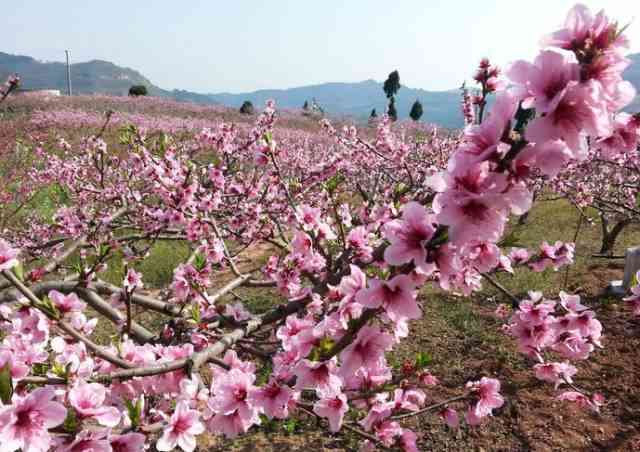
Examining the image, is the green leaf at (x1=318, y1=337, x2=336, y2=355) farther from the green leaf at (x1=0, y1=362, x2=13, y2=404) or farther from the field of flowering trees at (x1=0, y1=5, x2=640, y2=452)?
the green leaf at (x1=0, y1=362, x2=13, y2=404)

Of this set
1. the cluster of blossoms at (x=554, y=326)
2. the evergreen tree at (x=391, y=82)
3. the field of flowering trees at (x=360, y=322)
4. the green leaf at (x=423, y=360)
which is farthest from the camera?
the evergreen tree at (x=391, y=82)

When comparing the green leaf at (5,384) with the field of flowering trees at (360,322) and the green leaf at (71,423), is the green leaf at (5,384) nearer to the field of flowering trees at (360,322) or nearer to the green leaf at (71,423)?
the field of flowering trees at (360,322)

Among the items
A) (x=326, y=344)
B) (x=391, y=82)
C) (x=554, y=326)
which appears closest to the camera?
(x=326, y=344)

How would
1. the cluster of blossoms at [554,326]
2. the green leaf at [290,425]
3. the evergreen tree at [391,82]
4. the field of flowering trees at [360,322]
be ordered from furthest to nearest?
the evergreen tree at [391,82]
the green leaf at [290,425]
the cluster of blossoms at [554,326]
the field of flowering trees at [360,322]

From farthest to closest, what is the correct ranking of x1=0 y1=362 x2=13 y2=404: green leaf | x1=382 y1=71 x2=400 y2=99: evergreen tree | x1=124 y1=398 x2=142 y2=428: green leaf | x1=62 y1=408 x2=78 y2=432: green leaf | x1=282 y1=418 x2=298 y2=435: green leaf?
1. x1=382 y1=71 x2=400 y2=99: evergreen tree
2. x1=282 y1=418 x2=298 y2=435: green leaf
3. x1=124 y1=398 x2=142 y2=428: green leaf
4. x1=62 y1=408 x2=78 y2=432: green leaf
5. x1=0 y1=362 x2=13 y2=404: green leaf

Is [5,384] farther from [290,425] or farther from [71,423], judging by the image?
[290,425]

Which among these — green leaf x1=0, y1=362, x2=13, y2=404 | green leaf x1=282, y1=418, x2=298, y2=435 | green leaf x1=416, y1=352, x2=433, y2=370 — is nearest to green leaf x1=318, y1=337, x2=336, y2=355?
green leaf x1=416, y1=352, x2=433, y2=370

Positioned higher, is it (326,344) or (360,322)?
(360,322)

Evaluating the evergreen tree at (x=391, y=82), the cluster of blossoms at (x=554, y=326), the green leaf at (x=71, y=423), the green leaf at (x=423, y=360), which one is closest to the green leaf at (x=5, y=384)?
the green leaf at (x=71, y=423)

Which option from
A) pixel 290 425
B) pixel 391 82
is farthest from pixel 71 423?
pixel 391 82

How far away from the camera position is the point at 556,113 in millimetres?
875

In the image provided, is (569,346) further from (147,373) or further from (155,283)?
(155,283)

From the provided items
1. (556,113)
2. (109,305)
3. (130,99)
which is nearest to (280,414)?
(556,113)

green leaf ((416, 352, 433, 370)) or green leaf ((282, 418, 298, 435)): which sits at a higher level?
green leaf ((416, 352, 433, 370))
